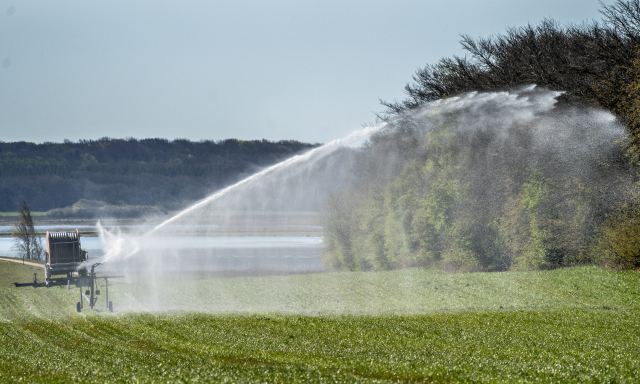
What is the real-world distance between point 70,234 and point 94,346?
40.4 ft

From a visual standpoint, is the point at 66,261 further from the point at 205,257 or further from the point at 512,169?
the point at 512,169

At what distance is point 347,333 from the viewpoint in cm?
1847

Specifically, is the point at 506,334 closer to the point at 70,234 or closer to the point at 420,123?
the point at 70,234

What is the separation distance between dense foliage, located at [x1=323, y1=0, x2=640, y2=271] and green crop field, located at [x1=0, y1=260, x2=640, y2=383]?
15.4 ft

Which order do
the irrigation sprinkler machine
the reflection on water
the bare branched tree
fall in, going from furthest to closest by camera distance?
the bare branched tree, the reflection on water, the irrigation sprinkler machine

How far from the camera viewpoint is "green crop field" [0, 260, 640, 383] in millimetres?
11953

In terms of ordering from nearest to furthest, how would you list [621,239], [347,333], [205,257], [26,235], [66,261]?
1. [347,333]
2. [66,261]
3. [621,239]
4. [205,257]
5. [26,235]

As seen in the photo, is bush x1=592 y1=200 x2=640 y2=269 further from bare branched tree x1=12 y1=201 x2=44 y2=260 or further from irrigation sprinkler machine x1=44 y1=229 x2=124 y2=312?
bare branched tree x1=12 y1=201 x2=44 y2=260

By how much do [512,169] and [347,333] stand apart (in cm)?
2861

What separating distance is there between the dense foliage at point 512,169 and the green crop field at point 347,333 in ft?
15.4

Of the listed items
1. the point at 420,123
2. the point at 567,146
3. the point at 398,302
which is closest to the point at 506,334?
the point at 398,302

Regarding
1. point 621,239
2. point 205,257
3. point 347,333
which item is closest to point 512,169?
point 621,239

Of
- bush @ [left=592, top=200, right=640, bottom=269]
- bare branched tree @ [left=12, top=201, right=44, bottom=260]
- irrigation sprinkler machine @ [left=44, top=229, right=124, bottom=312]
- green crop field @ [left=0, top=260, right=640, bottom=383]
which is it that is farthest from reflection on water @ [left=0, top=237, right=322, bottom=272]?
bush @ [left=592, top=200, right=640, bottom=269]

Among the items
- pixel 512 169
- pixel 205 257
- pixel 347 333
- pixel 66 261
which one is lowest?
pixel 347 333
